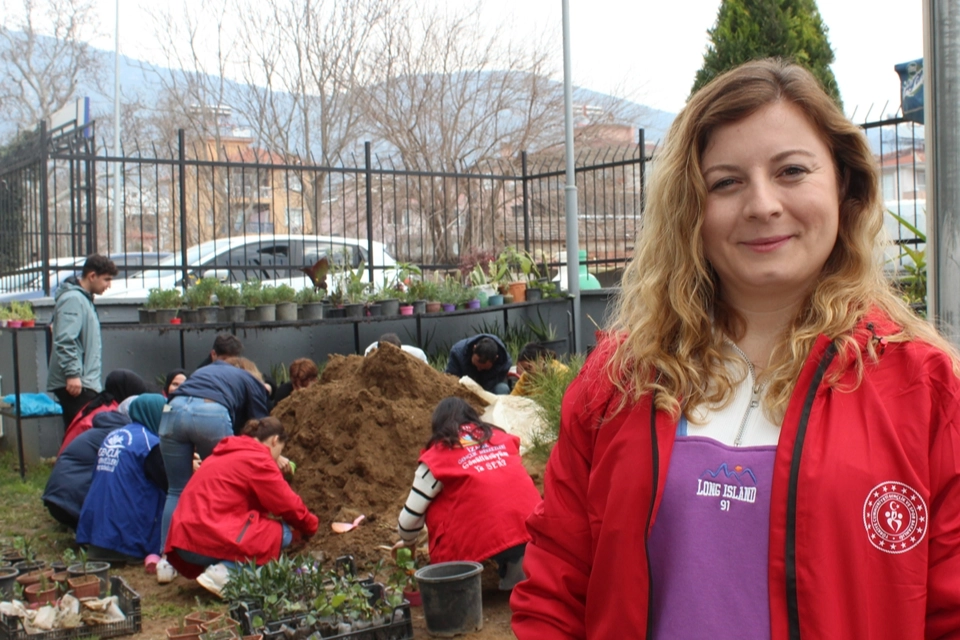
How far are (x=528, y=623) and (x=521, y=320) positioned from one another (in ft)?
36.6

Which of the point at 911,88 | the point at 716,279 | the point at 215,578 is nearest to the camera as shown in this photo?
the point at 716,279

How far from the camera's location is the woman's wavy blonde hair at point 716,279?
5.24ft

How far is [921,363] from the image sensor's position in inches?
56.9

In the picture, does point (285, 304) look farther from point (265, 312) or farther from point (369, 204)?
point (369, 204)

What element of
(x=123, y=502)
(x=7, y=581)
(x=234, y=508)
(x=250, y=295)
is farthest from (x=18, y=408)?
(x=234, y=508)

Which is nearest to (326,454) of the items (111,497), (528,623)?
(111,497)

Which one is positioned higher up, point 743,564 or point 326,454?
point 743,564

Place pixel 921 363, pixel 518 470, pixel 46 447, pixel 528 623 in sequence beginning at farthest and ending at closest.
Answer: pixel 46 447 → pixel 518 470 → pixel 528 623 → pixel 921 363

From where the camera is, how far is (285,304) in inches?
414

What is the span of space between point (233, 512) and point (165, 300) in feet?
16.5

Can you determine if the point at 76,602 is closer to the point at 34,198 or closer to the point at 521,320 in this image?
the point at 34,198

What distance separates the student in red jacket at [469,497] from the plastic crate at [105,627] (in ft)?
4.82

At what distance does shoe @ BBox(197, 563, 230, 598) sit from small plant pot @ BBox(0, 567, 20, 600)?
102 cm

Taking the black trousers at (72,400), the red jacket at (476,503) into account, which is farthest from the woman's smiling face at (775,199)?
the black trousers at (72,400)
